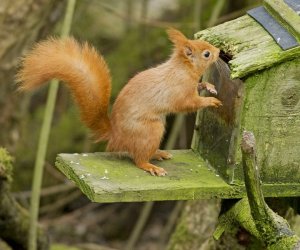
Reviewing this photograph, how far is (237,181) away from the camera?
2.85m

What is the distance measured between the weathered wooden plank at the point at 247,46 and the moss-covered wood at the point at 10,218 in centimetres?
95

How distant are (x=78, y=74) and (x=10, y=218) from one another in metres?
0.94

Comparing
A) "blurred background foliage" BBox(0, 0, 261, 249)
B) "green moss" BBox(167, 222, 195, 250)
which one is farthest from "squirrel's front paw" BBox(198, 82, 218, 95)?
"blurred background foliage" BBox(0, 0, 261, 249)

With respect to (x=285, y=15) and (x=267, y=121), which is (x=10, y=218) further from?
(x=285, y=15)

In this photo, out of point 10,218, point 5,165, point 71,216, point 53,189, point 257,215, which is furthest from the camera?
point 71,216

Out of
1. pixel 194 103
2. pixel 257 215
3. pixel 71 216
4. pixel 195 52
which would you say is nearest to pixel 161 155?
pixel 194 103

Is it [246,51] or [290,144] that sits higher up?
[246,51]

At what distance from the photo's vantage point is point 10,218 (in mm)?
3625

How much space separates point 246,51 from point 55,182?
3826 mm

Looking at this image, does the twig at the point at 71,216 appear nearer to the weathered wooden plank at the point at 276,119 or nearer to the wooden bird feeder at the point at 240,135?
the wooden bird feeder at the point at 240,135

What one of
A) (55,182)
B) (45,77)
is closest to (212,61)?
(45,77)

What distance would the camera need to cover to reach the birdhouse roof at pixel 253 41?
2734mm

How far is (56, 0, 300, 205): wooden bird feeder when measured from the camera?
273cm

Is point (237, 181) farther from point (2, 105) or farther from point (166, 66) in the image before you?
point (2, 105)
